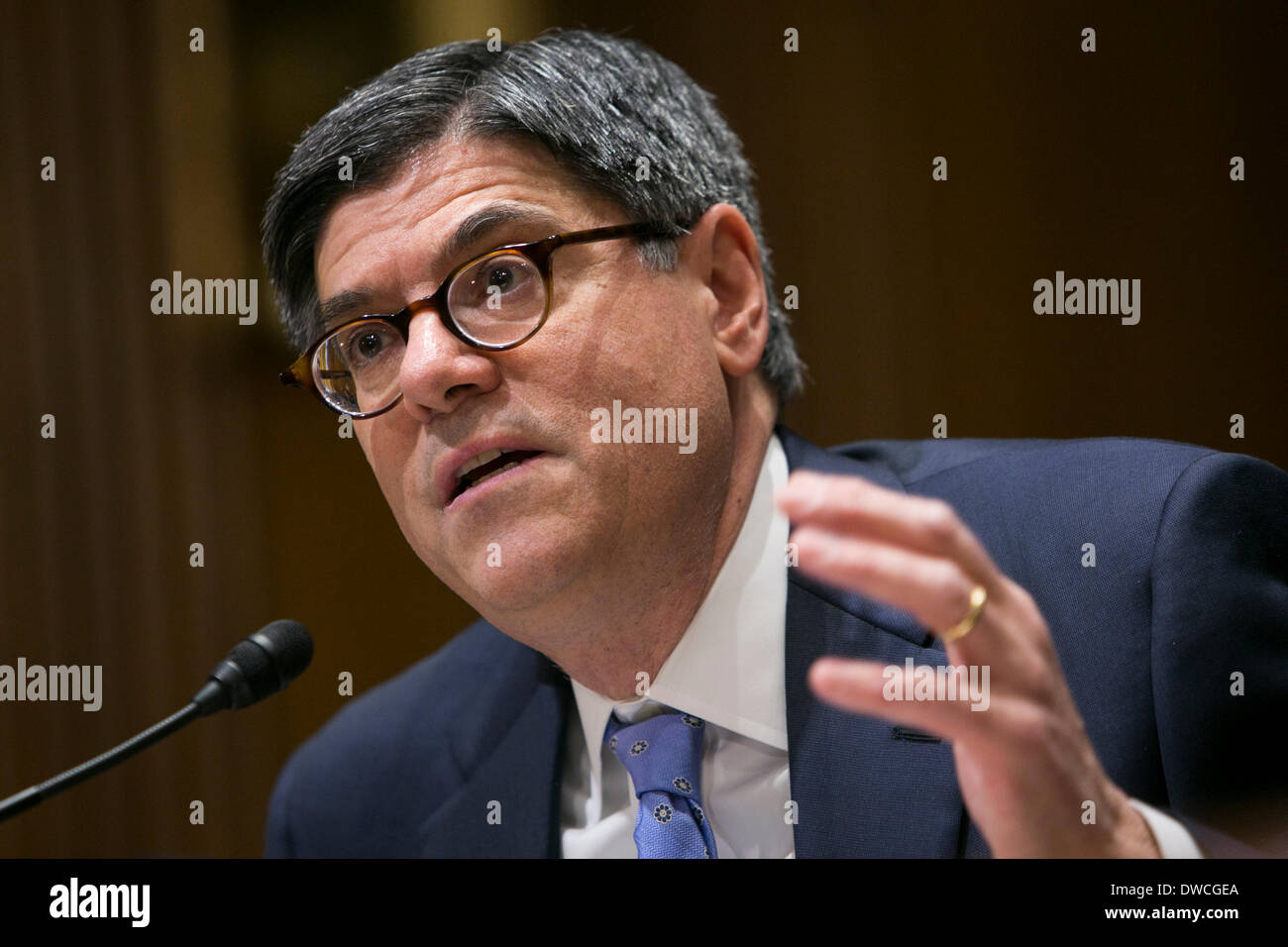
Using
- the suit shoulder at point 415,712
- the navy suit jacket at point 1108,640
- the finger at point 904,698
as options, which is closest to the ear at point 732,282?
the navy suit jacket at point 1108,640

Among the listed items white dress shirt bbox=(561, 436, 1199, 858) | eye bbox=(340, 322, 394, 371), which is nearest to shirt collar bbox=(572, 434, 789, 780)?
white dress shirt bbox=(561, 436, 1199, 858)

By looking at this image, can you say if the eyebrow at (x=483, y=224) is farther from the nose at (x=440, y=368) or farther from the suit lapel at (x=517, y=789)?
the suit lapel at (x=517, y=789)

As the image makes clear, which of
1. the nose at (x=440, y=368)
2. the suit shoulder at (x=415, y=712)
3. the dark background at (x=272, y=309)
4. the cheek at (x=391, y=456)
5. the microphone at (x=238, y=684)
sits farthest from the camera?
the suit shoulder at (x=415, y=712)

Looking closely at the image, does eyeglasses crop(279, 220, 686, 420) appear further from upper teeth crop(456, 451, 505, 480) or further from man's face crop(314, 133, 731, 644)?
upper teeth crop(456, 451, 505, 480)

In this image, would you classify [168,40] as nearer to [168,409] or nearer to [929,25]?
[168,409]

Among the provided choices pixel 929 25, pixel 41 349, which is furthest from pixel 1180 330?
pixel 41 349

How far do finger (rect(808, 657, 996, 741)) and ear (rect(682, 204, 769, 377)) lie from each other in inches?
28.9

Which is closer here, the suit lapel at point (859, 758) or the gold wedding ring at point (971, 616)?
the gold wedding ring at point (971, 616)

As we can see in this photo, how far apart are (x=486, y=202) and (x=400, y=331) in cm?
21

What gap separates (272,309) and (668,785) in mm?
1059

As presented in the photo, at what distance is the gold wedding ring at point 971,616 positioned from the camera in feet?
3.32

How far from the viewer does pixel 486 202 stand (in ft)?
5.16

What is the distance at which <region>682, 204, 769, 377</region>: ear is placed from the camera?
5.57 ft

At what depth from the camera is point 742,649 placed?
162 cm
